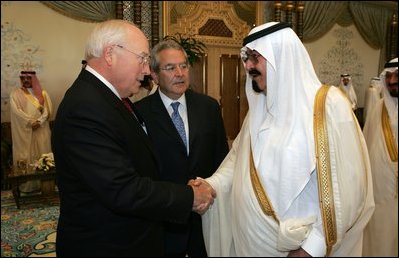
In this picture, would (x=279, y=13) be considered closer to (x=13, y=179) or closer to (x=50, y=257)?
(x=13, y=179)

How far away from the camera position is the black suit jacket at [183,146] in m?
1.83

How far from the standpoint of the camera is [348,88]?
4.49 ft

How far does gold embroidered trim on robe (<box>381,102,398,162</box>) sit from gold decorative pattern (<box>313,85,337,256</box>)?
0.83ft

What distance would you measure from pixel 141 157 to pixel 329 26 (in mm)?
993

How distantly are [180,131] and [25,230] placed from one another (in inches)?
62.4

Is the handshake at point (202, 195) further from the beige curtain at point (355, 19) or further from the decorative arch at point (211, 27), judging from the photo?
the beige curtain at point (355, 19)

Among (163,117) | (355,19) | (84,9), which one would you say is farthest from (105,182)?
(84,9)

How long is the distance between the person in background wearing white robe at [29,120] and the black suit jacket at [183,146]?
49 centimetres

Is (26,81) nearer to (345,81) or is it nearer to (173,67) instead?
(173,67)

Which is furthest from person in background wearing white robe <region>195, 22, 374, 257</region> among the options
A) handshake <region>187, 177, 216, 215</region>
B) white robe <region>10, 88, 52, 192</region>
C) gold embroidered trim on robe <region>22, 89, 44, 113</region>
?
gold embroidered trim on robe <region>22, 89, 44, 113</region>

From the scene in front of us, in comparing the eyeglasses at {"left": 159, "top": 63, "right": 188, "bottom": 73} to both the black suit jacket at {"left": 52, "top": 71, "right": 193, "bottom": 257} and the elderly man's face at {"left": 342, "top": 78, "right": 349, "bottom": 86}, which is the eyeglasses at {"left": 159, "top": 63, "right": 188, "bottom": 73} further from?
the elderly man's face at {"left": 342, "top": 78, "right": 349, "bottom": 86}

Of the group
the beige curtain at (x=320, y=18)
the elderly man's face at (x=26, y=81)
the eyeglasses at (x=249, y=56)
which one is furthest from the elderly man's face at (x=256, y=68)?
the elderly man's face at (x=26, y=81)

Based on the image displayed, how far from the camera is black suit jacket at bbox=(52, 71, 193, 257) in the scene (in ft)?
4.04

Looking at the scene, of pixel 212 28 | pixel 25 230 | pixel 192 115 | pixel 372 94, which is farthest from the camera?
pixel 25 230
